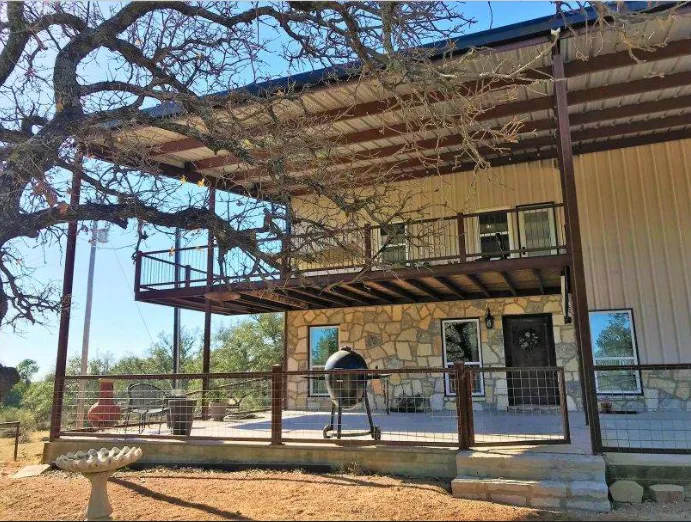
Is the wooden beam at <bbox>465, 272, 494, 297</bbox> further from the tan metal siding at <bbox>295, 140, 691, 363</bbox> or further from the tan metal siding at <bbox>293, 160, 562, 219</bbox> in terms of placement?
the tan metal siding at <bbox>293, 160, 562, 219</bbox>

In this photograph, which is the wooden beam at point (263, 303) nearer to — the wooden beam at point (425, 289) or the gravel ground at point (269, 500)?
the wooden beam at point (425, 289)

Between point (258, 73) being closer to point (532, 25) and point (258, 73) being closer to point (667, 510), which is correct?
point (532, 25)

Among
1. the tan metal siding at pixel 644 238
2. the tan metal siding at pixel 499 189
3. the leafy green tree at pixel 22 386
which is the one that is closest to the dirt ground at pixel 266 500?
the tan metal siding at pixel 644 238

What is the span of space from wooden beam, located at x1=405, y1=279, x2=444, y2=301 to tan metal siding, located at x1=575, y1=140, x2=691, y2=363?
3.00 metres

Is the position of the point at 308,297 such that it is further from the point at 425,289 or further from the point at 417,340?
the point at 417,340

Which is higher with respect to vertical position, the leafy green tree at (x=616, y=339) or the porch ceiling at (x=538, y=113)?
the porch ceiling at (x=538, y=113)

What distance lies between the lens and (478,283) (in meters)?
10.2

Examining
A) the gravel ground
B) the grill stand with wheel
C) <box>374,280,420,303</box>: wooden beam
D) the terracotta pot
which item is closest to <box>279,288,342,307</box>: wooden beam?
<box>374,280,420,303</box>: wooden beam

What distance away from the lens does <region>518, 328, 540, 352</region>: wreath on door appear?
436 inches

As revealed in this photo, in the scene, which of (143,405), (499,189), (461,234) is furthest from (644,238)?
(143,405)

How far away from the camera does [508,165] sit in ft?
37.7

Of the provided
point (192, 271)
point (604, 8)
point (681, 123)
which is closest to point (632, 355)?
point (681, 123)

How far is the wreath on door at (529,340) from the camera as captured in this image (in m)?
11.1

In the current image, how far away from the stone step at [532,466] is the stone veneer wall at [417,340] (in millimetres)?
5006
